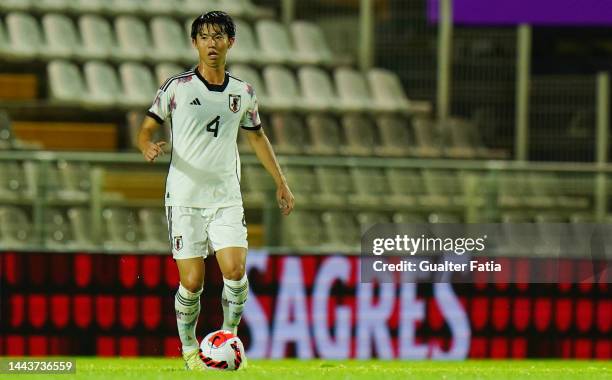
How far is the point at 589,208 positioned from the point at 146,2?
628cm

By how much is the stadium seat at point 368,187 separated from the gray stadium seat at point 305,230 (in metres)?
0.43

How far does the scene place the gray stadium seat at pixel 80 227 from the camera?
1101 cm

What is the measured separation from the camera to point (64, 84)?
1512cm

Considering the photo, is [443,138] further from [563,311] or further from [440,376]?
[440,376]

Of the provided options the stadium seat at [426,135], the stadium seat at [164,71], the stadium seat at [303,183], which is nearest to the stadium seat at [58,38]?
the stadium seat at [164,71]

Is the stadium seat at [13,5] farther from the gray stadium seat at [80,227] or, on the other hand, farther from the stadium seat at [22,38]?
the gray stadium seat at [80,227]

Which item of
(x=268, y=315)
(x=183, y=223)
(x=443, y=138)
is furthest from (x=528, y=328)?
(x=443, y=138)

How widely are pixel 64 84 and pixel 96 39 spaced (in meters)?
0.93

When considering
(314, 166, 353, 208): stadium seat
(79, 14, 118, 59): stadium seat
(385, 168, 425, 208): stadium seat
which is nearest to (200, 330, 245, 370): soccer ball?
(314, 166, 353, 208): stadium seat

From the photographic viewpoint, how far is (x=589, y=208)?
40.2 feet

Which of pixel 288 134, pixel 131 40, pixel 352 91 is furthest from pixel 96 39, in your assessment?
pixel 352 91

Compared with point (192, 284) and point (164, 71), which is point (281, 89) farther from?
point (192, 284)

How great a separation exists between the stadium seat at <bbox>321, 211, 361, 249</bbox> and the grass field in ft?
5.85

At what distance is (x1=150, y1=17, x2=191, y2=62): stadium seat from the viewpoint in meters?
16.0
